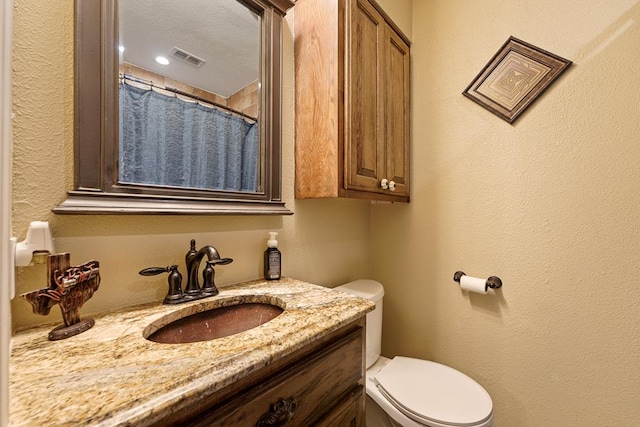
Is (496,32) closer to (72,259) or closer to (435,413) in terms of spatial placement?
(435,413)

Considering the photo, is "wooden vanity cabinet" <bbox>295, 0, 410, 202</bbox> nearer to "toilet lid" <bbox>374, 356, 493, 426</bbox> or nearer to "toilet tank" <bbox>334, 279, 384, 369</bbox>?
"toilet tank" <bbox>334, 279, 384, 369</bbox>

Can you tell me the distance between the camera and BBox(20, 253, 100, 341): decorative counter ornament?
1.78 feet

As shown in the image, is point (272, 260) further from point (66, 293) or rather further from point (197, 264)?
point (66, 293)

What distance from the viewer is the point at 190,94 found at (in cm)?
88

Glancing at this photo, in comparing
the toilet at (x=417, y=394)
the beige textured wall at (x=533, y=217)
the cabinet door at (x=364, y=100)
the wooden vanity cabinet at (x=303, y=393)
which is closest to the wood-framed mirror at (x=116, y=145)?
the cabinet door at (x=364, y=100)

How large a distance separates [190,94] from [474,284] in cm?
144

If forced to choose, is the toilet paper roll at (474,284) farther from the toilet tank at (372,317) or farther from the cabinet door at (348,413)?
the cabinet door at (348,413)

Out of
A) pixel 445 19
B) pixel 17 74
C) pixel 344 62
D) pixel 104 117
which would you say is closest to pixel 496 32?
pixel 445 19

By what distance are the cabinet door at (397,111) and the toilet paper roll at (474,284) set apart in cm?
53

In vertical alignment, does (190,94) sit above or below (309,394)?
above

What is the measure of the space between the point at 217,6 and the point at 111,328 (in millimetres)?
1079

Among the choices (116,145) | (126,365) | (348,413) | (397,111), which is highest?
(397,111)

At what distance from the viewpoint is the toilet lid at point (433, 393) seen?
Result: 2.95ft

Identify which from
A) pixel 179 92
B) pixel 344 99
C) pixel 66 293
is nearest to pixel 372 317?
pixel 344 99
